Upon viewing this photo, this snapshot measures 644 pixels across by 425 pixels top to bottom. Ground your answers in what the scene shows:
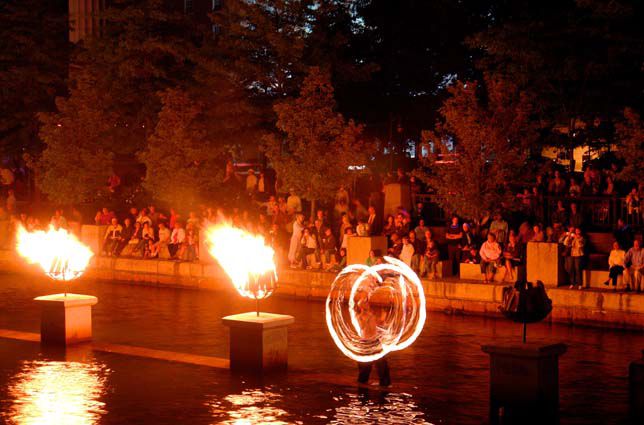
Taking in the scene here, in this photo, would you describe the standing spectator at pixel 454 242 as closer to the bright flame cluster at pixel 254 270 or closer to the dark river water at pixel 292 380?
the dark river water at pixel 292 380

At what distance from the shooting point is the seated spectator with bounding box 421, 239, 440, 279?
993 inches

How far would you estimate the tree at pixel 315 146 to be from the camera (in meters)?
31.4

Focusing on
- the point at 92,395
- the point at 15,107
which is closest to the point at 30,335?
the point at 92,395

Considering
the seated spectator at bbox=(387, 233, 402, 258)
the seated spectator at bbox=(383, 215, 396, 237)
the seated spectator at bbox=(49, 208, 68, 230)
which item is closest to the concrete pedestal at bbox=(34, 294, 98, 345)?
the seated spectator at bbox=(387, 233, 402, 258)

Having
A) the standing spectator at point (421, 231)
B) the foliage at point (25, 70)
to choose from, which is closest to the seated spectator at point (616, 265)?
the standing spectator at point (421, 231)

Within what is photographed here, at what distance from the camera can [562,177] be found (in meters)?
29.4

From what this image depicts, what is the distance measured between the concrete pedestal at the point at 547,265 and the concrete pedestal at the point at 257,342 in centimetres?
980

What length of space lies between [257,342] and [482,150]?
1427 cm

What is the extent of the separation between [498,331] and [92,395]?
9514 mm

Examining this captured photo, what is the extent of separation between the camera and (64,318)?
17.5 metres

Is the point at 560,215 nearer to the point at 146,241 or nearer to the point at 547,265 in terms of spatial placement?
the point at 547,265

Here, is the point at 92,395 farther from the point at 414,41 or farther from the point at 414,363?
the point at 414,41

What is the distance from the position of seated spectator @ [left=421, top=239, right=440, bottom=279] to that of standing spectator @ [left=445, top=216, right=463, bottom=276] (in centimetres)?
130

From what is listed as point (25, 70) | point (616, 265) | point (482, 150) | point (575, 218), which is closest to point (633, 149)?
point (575, 218)
